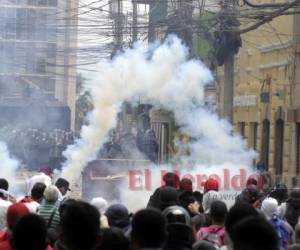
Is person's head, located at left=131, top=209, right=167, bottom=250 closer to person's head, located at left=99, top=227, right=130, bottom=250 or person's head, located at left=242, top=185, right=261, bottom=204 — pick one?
person's head, located at left=99, top=227, right=130, bottom=250

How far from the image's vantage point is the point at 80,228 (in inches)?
260

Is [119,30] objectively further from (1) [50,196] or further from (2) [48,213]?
(2) [48,213]

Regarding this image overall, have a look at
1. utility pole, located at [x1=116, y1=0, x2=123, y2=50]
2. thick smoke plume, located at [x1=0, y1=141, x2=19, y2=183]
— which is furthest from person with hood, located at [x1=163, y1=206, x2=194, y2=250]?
utility pole, located at [x1=116, y1=0, x2=123, y2=50]

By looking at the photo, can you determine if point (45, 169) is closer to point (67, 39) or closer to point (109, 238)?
point (109, 238)

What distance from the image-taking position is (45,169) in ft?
67.6

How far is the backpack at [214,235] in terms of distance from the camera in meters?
9.45

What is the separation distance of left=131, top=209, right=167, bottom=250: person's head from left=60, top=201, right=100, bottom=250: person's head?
0.96ft

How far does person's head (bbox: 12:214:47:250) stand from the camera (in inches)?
263

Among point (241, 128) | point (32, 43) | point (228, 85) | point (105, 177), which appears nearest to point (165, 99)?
point (228, 85)

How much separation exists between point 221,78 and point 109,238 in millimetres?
33642

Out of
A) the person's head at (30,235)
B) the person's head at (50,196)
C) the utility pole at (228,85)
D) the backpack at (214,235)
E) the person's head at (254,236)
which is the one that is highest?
the utility pole at (228,85)

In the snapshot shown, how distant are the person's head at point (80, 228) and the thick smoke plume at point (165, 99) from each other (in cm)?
1977

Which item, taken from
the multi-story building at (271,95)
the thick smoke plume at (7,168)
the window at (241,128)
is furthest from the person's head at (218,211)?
the window at (241,128)

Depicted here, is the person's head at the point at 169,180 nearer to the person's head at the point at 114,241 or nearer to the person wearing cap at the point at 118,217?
the person wearing cap at the point at 118,217
